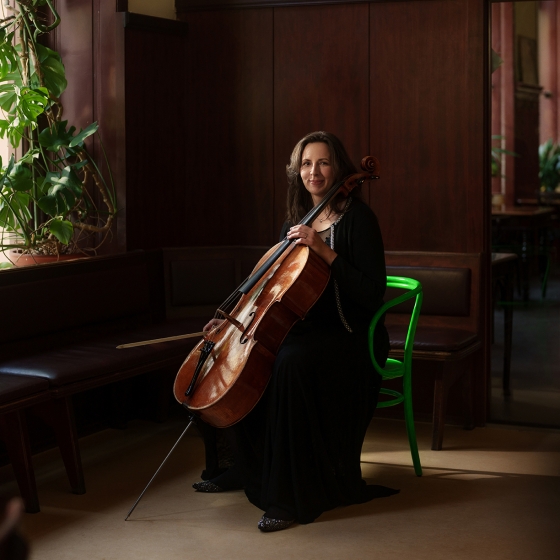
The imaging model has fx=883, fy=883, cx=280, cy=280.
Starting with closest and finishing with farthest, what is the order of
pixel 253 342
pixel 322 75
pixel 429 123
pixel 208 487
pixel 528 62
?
pixel 253 342
pixel 208 487
pixel 528 62
pixel 429 123
pixel 322 75

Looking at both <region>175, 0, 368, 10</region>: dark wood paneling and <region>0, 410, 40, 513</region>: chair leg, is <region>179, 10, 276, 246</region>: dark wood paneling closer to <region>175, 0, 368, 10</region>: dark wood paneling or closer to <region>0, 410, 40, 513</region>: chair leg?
<region>175, 0, 368, 10</region>: dark wood paneling

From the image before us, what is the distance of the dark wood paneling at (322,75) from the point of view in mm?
4520

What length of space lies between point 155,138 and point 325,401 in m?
2.06

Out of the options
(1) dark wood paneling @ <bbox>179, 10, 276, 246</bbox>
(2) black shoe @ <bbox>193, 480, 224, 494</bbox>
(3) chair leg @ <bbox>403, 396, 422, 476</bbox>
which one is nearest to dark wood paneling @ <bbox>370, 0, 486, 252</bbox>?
(1) dark wood paneling @ <bbox>179, 10, 276, 246</bbox>

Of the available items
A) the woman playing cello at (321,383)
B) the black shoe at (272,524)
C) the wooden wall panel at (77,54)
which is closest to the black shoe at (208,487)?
the woman playing cello at (321,383)

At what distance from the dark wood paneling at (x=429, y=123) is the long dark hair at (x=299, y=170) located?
3.89 feet

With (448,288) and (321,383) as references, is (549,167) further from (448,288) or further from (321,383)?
(321,383)

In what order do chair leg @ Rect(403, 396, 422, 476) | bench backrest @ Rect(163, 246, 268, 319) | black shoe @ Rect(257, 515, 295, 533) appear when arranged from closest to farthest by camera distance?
1. black shoe @ Rect(257, 515, 295, 533)
2. chair leg @ Rect(403, 396, 422, 476)
3. bench backrest @ Rect(163, 246, 268, 319)

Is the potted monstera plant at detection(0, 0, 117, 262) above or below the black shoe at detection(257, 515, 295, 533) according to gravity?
above

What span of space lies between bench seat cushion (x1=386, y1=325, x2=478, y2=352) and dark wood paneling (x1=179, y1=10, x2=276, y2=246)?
39.3 inches

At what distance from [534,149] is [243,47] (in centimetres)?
161

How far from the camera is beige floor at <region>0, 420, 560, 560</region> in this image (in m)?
2.86

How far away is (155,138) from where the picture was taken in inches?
181

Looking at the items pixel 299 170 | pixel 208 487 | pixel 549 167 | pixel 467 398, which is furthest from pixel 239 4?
pixel 208 487
